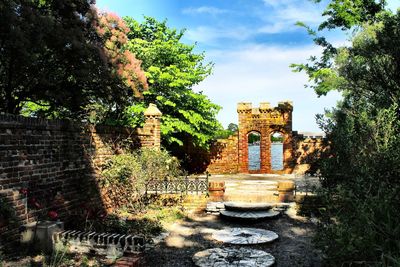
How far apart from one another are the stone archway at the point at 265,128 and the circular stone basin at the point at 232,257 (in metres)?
17.0

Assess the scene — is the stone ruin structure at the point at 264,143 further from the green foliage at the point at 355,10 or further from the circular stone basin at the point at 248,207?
the circular stone basin at the point at 248,207

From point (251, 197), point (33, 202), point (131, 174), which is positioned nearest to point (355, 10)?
point (251, 197)

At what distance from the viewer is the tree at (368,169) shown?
13.2ft

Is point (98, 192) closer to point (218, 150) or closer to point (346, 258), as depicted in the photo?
point (346, 258)

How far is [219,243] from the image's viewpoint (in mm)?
8461

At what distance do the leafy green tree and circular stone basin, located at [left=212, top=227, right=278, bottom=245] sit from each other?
11.4 m

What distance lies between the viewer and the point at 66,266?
20.4 ft

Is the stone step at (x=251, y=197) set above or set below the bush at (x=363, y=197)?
below

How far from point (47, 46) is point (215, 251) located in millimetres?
8439

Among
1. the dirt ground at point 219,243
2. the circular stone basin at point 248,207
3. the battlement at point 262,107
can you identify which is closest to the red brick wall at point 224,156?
the battlement at point 262,107

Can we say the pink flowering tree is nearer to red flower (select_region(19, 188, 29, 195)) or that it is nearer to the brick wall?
the brick wall

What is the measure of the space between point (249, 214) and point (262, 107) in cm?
1429

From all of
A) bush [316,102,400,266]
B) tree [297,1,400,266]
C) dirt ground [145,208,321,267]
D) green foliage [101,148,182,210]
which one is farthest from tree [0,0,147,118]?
bush [316,102,400,266]

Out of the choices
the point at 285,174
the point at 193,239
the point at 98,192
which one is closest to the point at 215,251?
the point at 193,239
